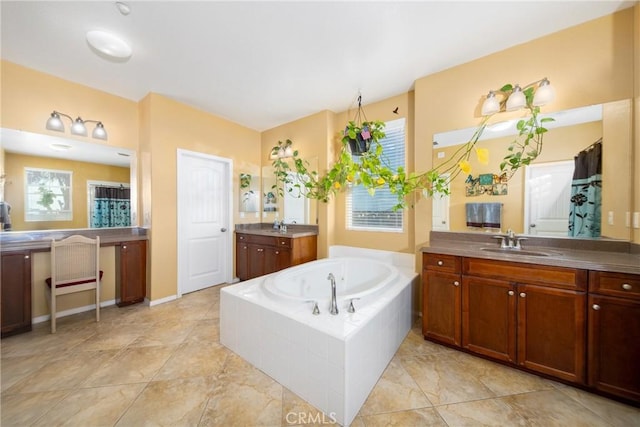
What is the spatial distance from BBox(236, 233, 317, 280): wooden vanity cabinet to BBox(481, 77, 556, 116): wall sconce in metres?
2.40

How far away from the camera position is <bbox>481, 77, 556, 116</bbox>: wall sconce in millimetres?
1805

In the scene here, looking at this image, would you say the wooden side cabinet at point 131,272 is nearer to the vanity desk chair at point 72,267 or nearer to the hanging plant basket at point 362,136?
the vanity desk chair at point 72,267

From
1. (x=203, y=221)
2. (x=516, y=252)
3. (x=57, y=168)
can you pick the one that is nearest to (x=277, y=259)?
(x=203, y=221)

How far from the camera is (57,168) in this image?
249cm

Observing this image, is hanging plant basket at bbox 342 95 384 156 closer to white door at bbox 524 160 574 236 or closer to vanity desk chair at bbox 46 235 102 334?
white door at bbox 524 160 574 236

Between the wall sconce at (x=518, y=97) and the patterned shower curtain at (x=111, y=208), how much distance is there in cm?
414

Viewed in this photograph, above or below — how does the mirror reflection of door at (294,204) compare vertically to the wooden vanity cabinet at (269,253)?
above

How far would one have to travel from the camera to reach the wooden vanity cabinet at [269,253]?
2980mm

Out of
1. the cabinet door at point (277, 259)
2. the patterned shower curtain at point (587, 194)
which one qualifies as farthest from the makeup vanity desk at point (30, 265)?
the patterned shower curtain at point (587, 194)

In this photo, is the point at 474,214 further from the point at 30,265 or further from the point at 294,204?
the point at 30,265

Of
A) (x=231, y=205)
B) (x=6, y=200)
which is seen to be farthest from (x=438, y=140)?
(x=6, y=200)

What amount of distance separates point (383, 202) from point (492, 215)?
115 cm

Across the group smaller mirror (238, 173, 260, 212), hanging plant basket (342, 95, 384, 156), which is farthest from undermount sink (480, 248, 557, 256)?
smaller mirror (238, 173, 260, 212)

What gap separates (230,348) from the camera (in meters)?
1.90
